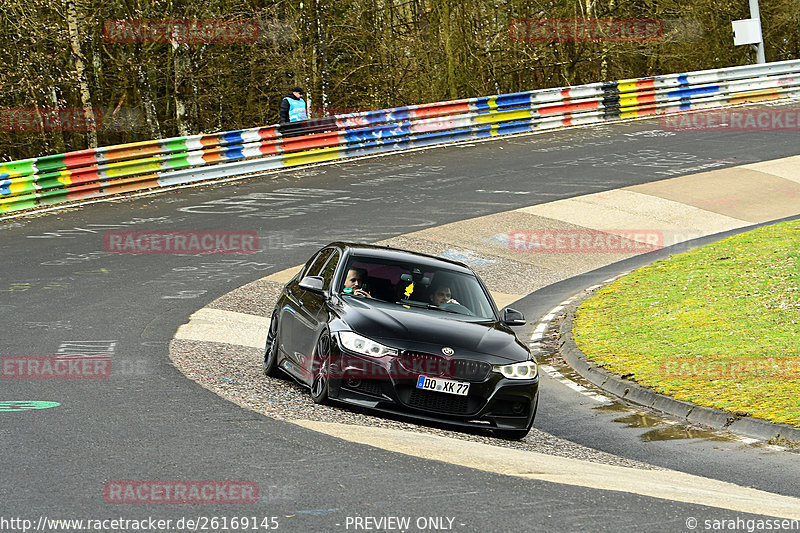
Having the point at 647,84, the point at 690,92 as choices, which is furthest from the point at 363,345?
the point at 690,92

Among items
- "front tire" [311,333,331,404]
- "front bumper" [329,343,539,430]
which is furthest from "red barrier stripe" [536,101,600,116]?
"front bumper" [329,343,539,430]

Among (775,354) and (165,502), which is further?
(775,354)

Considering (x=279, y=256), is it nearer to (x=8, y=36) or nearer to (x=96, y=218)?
(x=96, y=218)

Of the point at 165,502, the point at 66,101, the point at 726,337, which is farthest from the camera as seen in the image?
the point at 66,101

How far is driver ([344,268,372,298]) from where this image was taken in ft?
33.7

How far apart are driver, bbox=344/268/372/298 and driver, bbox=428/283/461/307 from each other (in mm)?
616

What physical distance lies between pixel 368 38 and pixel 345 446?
3018 cm

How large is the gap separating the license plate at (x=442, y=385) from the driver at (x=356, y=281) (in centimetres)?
156

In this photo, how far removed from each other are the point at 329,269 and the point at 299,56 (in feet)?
81.5

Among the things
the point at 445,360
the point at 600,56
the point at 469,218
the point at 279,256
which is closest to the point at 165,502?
the point at 445,360

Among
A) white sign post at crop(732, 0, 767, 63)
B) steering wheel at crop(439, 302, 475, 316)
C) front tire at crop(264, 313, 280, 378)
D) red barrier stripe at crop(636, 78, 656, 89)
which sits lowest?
front tire at crop(264, 313, 280, 378)

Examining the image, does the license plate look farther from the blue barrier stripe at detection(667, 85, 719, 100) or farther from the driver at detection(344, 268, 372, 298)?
the blue barrier stripe at detection(667, 85, 719, 100)

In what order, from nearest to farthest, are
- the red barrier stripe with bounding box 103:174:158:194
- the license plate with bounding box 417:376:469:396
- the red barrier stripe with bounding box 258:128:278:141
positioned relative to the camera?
1. the license plate with bounding box 417:376:469:396
2. the red barrier stripe with bounding box 103:174:158:194
3. the red barrier stripe with bounding box 258:128:278:141

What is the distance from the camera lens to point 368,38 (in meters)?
36.5
